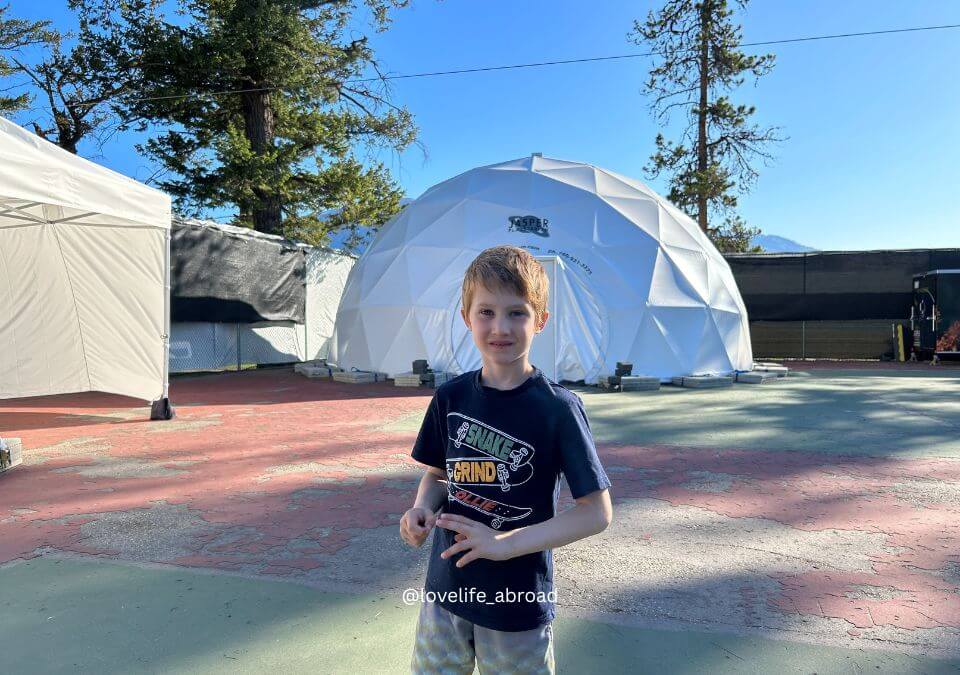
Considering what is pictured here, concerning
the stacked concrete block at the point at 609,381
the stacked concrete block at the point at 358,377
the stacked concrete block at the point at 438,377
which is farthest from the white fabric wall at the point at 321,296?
the stacked concrete block at the point at 609,381

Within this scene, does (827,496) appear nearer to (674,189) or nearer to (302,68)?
(302,68)

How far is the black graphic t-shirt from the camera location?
143 centimetres

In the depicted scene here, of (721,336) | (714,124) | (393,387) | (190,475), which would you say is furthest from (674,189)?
(190,475)

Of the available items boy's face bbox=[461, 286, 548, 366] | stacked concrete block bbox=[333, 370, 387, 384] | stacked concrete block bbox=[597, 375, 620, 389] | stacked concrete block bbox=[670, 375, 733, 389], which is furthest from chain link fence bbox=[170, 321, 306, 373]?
boy's face bbox=[461, 286, 548, 366]

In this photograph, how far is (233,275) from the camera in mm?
13984

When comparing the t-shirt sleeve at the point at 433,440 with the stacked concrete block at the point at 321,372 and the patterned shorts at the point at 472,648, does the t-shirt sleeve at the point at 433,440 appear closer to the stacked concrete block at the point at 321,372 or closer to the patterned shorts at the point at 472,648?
the patterned shorts at the point at 472,648

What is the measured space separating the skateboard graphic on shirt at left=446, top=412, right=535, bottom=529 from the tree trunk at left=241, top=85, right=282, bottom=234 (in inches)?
677

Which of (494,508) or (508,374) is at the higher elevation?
(508,374)

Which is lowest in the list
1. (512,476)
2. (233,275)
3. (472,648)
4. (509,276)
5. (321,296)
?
(472,648)

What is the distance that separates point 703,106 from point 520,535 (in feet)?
83.4

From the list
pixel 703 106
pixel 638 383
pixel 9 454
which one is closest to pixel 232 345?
pixel 9 454

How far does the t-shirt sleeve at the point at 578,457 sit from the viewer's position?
1381 mm

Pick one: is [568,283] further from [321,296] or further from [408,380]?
[321,296]

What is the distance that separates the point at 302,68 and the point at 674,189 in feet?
47.8
